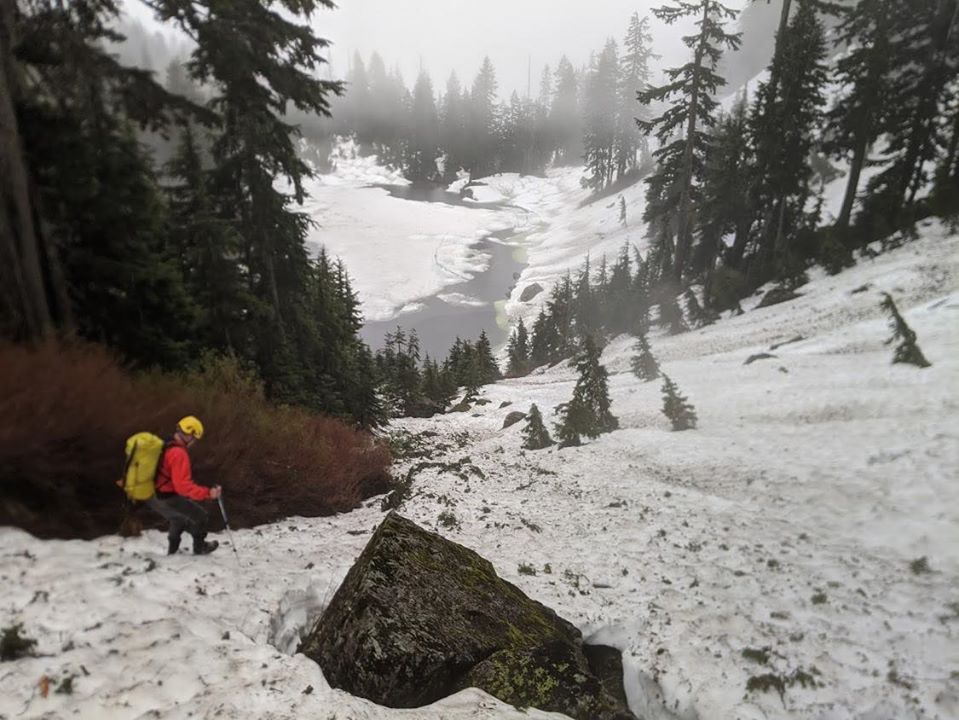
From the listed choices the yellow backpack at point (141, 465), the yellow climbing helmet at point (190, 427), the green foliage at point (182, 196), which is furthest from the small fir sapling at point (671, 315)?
the yellow backpack at point (141, 465)

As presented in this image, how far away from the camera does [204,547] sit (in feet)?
19.5

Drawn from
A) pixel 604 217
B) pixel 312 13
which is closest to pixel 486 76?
pixel 604 217

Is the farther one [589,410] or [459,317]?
[459,317]

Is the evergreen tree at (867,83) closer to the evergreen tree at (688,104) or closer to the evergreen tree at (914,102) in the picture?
the evergreen tree at (914,102)

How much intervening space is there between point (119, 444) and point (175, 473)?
5.38ft

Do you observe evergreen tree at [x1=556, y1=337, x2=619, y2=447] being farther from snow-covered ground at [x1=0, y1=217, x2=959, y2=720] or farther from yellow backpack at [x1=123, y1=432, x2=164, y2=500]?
yellow backpack at [x1=123, y1=432, x2=164, y2=500]

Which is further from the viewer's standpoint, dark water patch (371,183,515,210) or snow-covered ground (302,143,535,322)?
dark water patch (371,183,515,210)

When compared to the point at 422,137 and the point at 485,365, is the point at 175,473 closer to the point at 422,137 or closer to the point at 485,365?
the point at 485,365

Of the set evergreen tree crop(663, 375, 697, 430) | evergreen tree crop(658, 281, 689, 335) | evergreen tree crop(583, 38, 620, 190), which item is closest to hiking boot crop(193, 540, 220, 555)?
evergreen tree crop(663, 375, 697, 430)

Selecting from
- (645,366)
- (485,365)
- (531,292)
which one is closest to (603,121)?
A: (531,292)

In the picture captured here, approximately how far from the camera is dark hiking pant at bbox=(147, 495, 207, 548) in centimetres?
557

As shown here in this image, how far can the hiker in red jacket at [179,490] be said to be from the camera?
5469 mm

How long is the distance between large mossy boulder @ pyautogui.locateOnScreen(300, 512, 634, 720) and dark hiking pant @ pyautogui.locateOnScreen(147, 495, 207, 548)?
6.28 ft

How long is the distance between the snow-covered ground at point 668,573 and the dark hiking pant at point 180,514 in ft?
1.02
